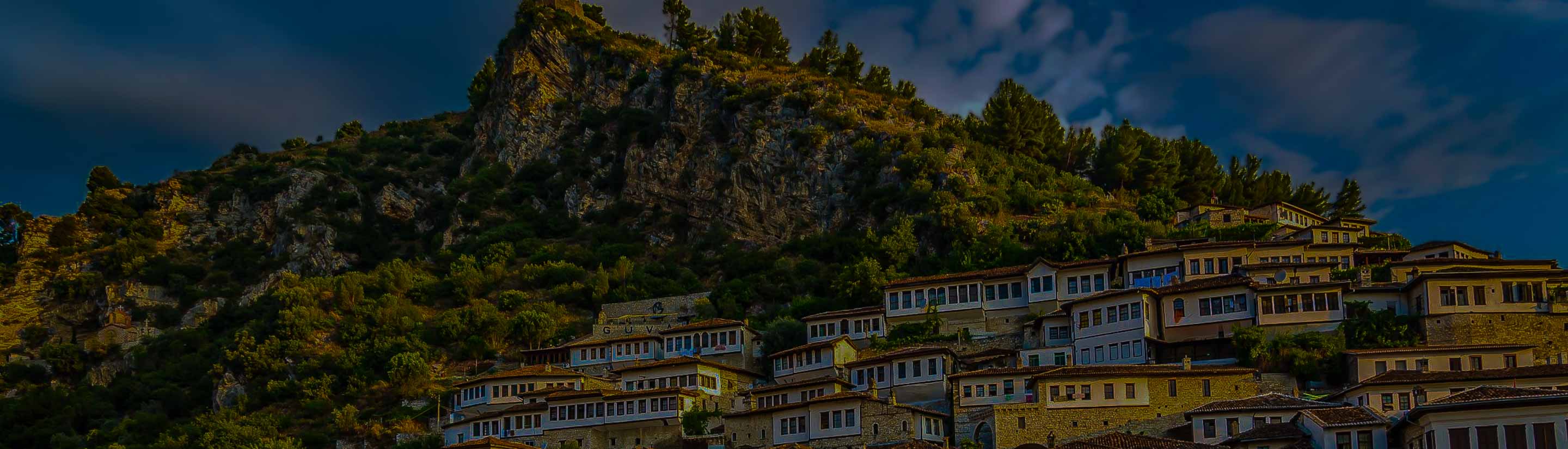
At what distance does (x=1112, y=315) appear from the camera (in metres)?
56.1

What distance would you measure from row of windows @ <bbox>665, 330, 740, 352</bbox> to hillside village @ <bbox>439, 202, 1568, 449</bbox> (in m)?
0.09

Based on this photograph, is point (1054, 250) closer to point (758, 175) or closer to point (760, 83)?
point (758, 175)

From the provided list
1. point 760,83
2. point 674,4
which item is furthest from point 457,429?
point 674,4

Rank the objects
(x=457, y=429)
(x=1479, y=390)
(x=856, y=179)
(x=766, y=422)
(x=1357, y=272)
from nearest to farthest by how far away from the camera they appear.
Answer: (x=1479, y=390) → (x=766, y=422) → (x=1357, y=272) → (x=457, y=429) → (x=856, y=179)

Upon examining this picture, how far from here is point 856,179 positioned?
304 feet

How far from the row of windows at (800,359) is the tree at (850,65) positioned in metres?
54.8

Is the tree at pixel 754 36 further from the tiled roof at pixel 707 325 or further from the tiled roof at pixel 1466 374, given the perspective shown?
the tiled roof at pixel 1466 374

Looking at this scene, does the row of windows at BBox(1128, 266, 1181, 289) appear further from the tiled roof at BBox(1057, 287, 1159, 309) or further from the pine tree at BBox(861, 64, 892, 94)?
the pine tree at BBox(861, 64, 892, 94)

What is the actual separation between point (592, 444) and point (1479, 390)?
36067mm

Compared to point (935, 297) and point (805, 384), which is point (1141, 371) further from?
point (935, 297)

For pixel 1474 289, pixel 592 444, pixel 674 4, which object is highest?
pixel 674 4

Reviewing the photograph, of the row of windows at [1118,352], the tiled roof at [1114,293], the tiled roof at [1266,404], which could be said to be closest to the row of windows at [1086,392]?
the tiled roof at [1266,404]

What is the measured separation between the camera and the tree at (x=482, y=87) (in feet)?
457

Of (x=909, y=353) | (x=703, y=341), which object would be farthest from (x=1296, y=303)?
(x=703, y=341)
